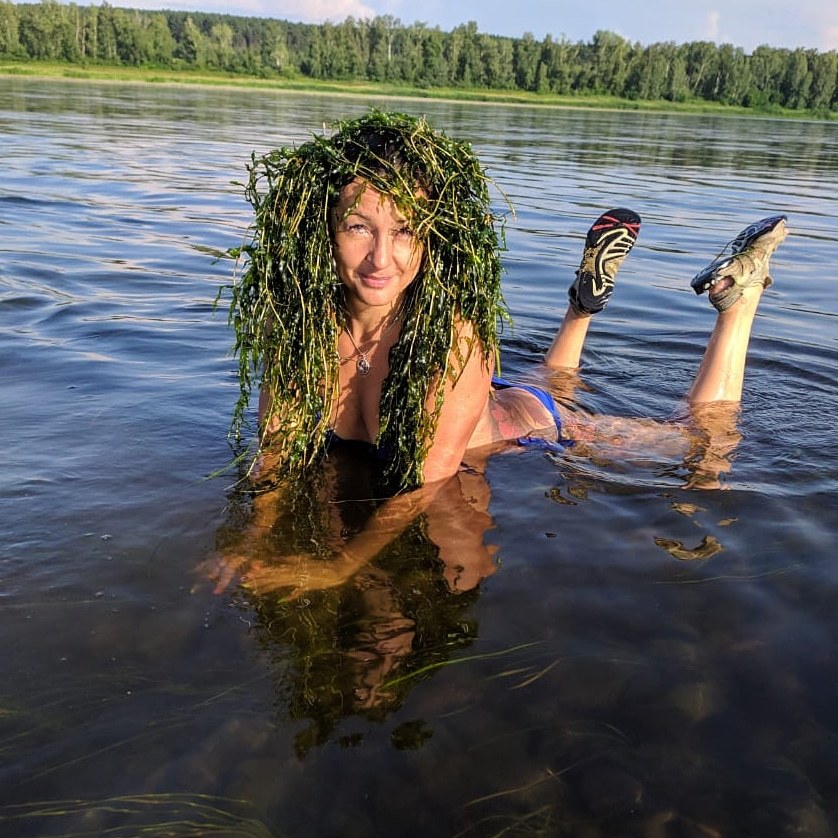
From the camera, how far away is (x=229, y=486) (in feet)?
13.4

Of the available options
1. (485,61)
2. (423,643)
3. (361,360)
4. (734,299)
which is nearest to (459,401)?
(361,360)

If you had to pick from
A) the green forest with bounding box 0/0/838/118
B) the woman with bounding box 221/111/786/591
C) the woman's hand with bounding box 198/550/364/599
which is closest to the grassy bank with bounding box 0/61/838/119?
the green forest with bounding box 0/0/838/118

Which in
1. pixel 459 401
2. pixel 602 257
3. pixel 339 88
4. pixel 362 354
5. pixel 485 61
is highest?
pixel 485 61

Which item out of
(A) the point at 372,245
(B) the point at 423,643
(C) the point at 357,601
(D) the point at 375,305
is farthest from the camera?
(D) the point at 375,305

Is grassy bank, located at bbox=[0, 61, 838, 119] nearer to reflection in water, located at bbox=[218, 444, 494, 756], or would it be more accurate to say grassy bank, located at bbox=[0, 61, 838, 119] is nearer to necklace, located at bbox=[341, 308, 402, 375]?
necklace, located at bbox=[341, 308, 402, 375]

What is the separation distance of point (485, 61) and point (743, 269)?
365 ft

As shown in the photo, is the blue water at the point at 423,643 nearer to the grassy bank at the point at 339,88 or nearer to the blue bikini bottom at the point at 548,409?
the blue bikini bottom at the point at 548,409

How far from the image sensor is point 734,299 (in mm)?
5316

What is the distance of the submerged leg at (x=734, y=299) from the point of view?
5301mm

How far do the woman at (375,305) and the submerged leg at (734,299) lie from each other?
7.56 ft

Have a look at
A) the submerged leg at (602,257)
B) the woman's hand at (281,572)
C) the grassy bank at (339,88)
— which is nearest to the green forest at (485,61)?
the grassy bank at (339,88)

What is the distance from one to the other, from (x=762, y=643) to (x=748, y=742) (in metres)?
0.55

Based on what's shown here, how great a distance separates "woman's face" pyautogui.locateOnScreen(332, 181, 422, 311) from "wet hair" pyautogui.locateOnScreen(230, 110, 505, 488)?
4 centimetres

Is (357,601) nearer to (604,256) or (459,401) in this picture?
(459,401)
